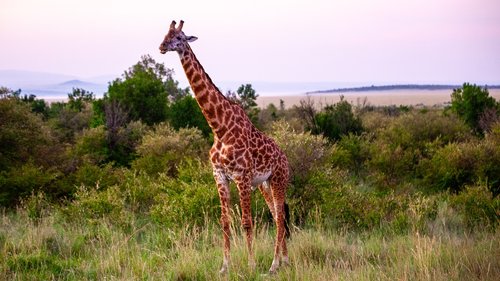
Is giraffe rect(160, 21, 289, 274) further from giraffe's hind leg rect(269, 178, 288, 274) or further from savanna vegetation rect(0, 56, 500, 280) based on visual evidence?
savanna vegetation rect(0, 56, 500, 280)

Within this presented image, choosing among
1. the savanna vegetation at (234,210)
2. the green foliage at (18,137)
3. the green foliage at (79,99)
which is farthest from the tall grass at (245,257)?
the green foliage at (79,99)

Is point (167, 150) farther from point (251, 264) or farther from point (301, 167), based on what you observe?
point (251, 264)

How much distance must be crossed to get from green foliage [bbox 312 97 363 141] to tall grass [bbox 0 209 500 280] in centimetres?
1247

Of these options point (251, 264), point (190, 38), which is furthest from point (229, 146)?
point (251, 264)

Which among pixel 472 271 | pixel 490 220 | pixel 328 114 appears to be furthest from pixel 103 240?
pixel 328 114

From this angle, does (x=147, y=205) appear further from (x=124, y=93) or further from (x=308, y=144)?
(x=124, y=93)

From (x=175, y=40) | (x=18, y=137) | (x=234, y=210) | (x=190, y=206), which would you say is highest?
(x=175, y=40)

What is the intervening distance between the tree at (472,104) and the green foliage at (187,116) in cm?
1136

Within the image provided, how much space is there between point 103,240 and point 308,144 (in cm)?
467

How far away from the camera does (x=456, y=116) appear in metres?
24.7

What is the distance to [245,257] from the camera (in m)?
6.95

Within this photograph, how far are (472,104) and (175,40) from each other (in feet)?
70.7

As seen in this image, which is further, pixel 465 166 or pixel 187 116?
pixel 187 116

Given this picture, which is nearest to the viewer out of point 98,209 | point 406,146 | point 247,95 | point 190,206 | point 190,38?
point 190,38
